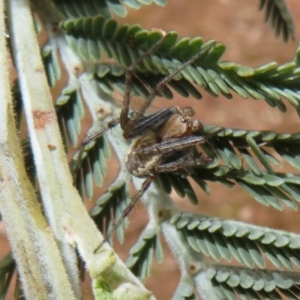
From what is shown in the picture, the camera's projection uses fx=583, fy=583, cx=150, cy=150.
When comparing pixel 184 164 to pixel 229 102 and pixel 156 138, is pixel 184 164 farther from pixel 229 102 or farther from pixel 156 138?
pixel 229 102

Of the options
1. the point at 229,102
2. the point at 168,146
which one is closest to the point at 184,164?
the point at 168,146

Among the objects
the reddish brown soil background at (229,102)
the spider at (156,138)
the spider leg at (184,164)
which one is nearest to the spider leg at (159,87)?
the spider at (156,138)

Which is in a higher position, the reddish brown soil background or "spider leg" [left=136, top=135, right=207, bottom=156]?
the reddish brown soil background

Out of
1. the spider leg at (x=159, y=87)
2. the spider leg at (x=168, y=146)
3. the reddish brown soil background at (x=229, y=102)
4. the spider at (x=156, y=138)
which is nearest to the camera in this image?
the spider leg at (x=159, y=87)

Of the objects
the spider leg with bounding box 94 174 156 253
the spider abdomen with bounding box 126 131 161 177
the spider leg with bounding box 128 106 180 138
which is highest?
the spider leg with bounding box 128 106 180 138

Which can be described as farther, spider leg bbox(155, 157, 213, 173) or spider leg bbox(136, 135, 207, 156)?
spider leg bbox(136, 135, 207, 156)

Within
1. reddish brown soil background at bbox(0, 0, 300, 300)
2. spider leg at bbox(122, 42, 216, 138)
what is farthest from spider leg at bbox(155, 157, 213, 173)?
reddish brown soil background at bbox(0, 0, 300, 300)

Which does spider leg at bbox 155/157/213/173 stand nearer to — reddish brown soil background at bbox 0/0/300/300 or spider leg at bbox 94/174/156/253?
spider leg at bbox 94/174/156/253

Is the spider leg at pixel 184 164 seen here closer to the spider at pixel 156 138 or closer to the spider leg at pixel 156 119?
the spider at pixel 156 138
